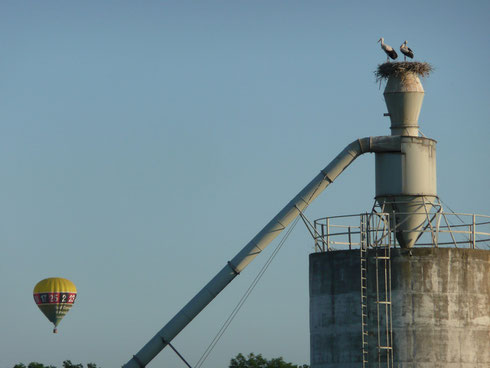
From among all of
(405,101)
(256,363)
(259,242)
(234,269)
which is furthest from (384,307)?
(256,363)

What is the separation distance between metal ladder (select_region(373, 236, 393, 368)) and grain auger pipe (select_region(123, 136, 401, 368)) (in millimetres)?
5539

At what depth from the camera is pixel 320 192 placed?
63750mm

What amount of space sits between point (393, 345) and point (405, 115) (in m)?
11.2

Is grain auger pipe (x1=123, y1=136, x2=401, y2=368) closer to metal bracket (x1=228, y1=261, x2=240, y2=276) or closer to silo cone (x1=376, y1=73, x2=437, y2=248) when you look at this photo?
metal bracket (x1=228, y1=261, x2=240, y2=276)

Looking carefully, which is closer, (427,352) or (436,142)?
(427,352)

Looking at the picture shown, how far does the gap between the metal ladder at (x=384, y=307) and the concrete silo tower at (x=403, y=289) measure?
0.14 feet

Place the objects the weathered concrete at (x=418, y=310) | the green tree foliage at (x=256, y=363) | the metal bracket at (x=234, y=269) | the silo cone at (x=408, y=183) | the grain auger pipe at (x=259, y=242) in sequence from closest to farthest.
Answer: the weathered concrete at (x=418, y=310)
the silo cone at (x=408, y=183)
the grain auger pipe at (x=259, y=242)
the metal bracket at (x=234, y=269)
the green tree foliage at (x=256, y=363)

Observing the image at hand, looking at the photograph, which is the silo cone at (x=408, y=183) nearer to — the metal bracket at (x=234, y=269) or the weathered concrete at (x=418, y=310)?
the weathered concrete at (x=418, y=310)

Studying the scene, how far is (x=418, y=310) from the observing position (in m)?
58.3

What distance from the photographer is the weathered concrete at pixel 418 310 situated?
5809 cm

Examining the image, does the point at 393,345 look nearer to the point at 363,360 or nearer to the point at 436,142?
the point at 363,360

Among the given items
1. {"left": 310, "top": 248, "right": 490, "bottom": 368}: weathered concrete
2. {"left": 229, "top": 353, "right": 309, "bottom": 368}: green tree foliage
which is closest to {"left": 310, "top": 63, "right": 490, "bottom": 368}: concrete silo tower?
{"left": 310, "top": 248, "right": 490, "bottom": 368}: weathered concrete

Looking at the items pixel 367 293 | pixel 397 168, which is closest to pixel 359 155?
pixel 397 168

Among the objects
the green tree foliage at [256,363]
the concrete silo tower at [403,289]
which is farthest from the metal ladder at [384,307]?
the green tree foliage at [256,363]
